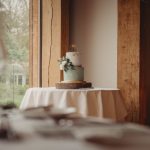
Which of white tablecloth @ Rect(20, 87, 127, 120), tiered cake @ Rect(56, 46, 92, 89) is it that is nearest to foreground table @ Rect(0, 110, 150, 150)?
white tablecloth @ Rect(20, 87, 127, 120)

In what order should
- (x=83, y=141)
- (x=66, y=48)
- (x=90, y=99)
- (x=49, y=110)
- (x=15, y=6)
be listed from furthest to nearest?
(x=66, y=48) < (x=15, y=6) < (x=90, y=99) < (x=49, y=110) < (x=83, y=141)

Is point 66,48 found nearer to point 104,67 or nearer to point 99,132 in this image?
point 104,67

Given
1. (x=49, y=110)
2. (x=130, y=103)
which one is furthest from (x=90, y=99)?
(x=49, y=110)

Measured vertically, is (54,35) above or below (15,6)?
below

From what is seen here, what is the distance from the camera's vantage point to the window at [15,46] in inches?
178

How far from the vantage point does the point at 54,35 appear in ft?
15.8

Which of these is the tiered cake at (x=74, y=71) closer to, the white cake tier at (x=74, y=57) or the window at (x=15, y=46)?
the white cake tier at (x=74, y=57)

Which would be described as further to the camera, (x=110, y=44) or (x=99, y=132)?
(x=110, y=44)

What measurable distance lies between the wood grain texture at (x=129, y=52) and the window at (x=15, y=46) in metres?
1.26

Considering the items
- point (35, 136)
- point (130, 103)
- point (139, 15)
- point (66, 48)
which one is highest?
point (139, 15)

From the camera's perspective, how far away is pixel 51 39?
4.82 metres

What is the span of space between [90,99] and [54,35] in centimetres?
169

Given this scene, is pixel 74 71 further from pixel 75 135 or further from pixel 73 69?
pixel 75 135

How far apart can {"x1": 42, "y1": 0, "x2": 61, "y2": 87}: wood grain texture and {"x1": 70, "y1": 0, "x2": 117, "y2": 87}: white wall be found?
331 mm
